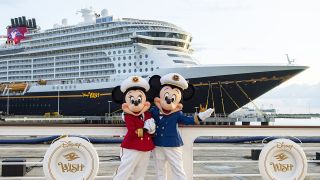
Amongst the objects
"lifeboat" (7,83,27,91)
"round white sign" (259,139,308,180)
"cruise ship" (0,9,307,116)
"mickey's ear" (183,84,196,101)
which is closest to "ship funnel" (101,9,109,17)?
"cruise ship" (0,9,307,116)

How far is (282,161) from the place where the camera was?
15.8 ft

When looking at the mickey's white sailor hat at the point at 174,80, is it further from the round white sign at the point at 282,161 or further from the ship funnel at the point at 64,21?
the ship funnel at the point at 64,21

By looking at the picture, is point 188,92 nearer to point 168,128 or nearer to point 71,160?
point 168,128

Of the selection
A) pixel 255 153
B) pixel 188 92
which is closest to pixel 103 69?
pixel 255 153

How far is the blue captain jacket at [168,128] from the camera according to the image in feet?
15.2

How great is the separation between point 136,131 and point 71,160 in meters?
0.75

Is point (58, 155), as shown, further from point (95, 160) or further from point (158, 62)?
point (158, 62)

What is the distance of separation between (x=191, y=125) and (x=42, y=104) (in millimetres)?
40226

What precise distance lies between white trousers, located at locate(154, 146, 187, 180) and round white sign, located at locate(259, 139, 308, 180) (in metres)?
0.90

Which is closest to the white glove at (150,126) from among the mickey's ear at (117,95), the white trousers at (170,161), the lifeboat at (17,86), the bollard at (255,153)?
the white trousers at (170,161)

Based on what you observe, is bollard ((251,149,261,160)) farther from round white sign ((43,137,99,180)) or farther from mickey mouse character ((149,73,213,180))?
round white sign ((43,137,99,180))

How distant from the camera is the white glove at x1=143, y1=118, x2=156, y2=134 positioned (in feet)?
15.0

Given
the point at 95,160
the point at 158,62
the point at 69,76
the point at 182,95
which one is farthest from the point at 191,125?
the point at 69,76

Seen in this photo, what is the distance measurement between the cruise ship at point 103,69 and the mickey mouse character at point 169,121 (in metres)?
28.9
